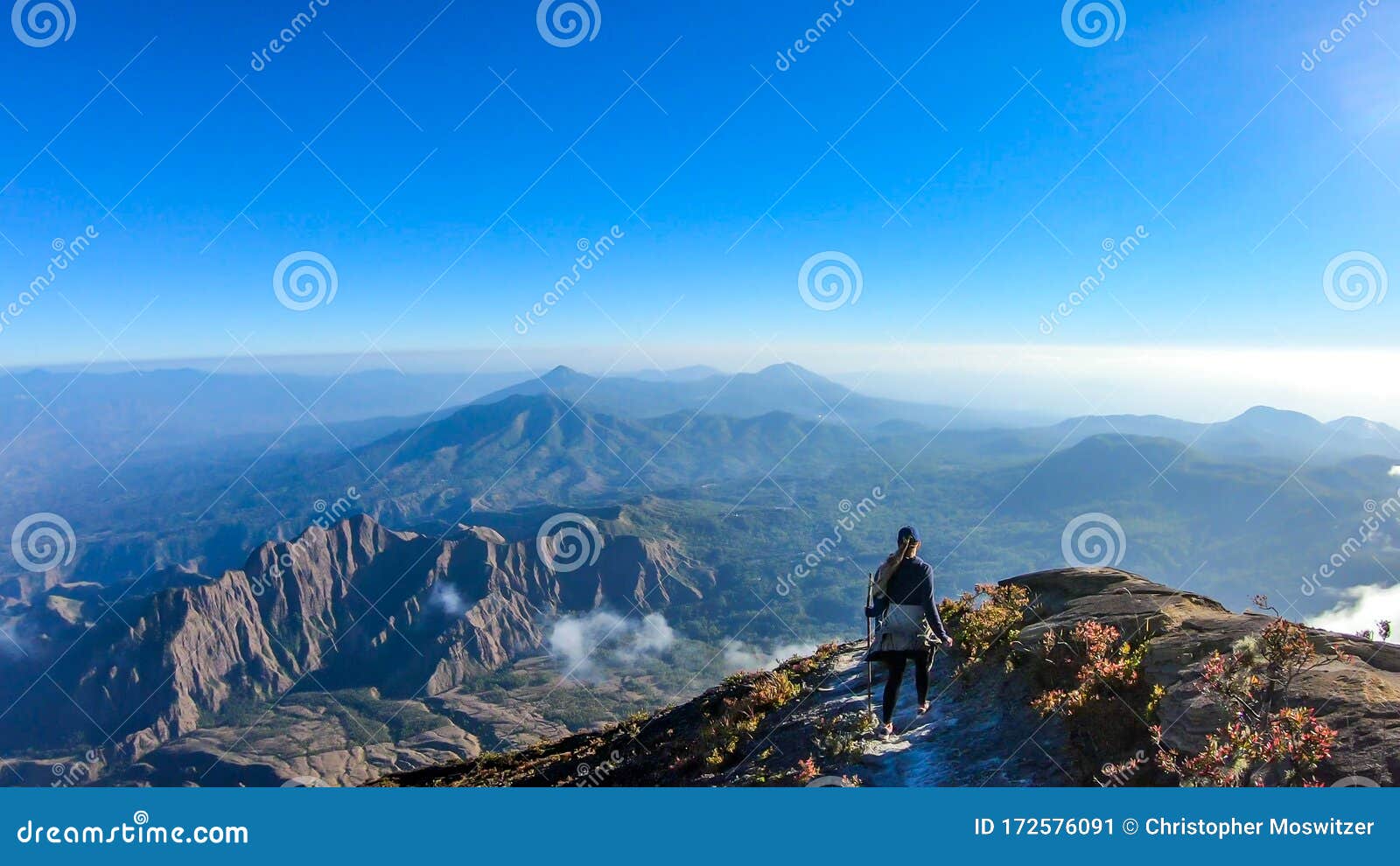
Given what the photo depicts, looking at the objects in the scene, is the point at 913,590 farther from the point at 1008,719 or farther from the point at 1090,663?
the point at 1090,663

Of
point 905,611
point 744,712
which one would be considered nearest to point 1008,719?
point 905,611

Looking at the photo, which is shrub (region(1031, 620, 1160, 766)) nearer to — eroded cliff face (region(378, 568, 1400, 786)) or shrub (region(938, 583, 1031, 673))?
eroded cliff face (region(378, 568, 1400, 786))

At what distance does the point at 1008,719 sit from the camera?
36.1 ft

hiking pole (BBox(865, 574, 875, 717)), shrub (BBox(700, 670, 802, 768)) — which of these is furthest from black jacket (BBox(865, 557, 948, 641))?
shrub (BBox(700, 670, 802, 768))

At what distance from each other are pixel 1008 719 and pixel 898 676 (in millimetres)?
2027

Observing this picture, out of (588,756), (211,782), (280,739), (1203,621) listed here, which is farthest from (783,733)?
(280,739)

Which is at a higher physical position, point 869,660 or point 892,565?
point 892,565

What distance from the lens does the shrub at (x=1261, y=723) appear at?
7965 mm

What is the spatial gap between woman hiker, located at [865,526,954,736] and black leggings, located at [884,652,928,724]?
15mm

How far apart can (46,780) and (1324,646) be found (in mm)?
293536

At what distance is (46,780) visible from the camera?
191250mm

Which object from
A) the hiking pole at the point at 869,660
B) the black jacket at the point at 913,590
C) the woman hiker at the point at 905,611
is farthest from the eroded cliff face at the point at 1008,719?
the black jacket at the point at 913,590

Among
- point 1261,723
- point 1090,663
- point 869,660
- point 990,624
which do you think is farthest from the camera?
point 990,624

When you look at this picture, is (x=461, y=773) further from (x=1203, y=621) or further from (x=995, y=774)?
(x=1203, y=621)
